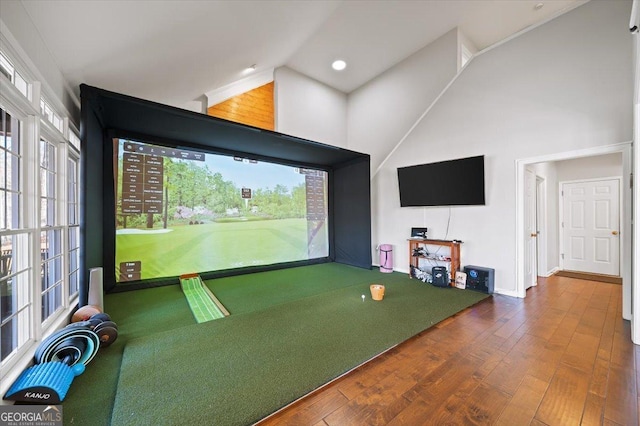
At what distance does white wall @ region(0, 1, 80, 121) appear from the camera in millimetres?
1561

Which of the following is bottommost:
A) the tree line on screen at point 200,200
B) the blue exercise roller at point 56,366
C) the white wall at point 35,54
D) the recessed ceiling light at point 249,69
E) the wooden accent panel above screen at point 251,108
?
the blue exercise roller at point 56,366

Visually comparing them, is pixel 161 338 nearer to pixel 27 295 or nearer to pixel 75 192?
pixel 27 295

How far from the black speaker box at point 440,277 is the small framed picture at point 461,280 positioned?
0.16 metres

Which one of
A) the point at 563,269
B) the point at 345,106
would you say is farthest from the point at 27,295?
the point at 563,269

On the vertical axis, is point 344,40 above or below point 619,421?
above

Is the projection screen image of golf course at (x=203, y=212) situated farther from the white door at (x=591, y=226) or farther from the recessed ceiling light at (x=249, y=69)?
the white door at (x=591, y=226)

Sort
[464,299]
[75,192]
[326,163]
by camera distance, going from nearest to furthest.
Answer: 1. [75,192]
2. [464,299]
3. [326,163]

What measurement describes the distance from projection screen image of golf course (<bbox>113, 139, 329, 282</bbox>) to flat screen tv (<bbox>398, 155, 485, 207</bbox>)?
2332 mm

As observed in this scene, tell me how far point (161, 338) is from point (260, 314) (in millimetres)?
1014

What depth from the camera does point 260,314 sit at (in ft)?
9.77

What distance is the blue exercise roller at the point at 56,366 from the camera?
1512 millimetres

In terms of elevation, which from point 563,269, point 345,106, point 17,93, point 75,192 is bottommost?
point 563,269

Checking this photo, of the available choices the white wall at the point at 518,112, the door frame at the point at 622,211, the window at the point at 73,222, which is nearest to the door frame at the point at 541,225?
the door frame at the point at 622,211

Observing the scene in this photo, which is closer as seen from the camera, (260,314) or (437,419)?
(437,419)
